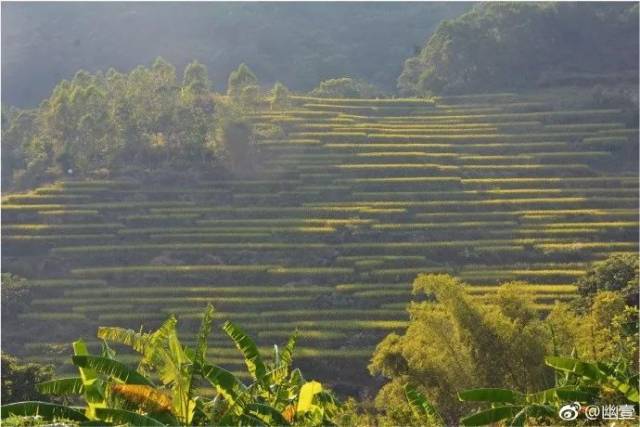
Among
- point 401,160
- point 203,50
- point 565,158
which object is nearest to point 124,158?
point 401,160

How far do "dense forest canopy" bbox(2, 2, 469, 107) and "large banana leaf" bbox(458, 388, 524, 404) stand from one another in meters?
70.3

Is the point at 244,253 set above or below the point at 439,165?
below

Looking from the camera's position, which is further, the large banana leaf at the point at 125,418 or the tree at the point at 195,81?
the tree at the point at 195,81

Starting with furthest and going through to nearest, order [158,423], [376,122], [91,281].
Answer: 1. [376,122]
2. [91,281]
3. [158,423]

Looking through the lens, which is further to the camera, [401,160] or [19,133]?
[19,133]

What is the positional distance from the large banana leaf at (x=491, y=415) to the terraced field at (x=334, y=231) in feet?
63.4

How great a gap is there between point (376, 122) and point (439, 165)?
8706 mm

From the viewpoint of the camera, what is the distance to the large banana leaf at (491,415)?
33.2 feet

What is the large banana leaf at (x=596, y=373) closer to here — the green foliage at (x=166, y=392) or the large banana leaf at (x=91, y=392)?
A: the green foliage at (x=166, y=392)

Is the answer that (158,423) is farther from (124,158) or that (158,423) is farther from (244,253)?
(124,158)

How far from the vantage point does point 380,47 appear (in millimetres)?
89750

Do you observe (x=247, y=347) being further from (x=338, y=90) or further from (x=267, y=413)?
(x=338, y=90)

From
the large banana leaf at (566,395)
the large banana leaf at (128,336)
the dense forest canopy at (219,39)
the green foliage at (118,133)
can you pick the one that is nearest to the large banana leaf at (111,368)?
the large banana leaf at (128,336)

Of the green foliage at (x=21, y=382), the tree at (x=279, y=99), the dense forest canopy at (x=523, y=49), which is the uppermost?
the dense forest canopy at (x=523, y=49)
